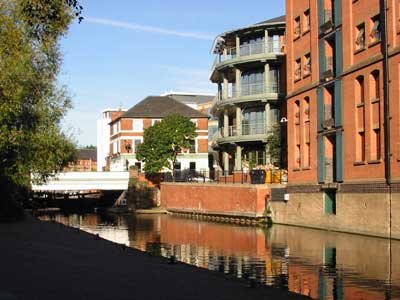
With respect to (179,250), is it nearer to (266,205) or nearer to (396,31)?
(396,31)

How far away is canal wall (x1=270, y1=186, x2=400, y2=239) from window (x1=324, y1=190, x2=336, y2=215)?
0.48ft

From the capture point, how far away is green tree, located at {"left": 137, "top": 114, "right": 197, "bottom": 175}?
7550cm

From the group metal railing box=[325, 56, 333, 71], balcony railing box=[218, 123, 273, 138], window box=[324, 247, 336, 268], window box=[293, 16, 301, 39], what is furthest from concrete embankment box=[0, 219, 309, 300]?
balcony railing box=[218, 123, 273, 138]

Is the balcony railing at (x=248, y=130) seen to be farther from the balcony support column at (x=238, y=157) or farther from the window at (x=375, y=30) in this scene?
the window at (x=375, y=30)

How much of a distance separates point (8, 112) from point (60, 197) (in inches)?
2177

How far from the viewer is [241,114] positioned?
212ft

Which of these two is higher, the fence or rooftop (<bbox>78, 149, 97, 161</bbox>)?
rooftop (<bbox>78, 149, 97, 161</bbox>)

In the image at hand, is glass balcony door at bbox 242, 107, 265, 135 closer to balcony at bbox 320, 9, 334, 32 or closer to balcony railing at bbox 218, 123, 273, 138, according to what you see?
balcony railing at bbox 218, 123, 273, 138

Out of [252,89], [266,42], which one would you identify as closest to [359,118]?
[266,42]

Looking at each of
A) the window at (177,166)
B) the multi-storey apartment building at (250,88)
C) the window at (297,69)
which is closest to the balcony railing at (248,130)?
the multi-storey apartment building at (250,88)

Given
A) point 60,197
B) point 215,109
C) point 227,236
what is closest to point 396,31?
point 227,236

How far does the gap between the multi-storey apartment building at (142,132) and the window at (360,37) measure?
54811 mm

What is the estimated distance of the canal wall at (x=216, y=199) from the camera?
166ft

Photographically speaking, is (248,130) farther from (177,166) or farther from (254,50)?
(177,166)
